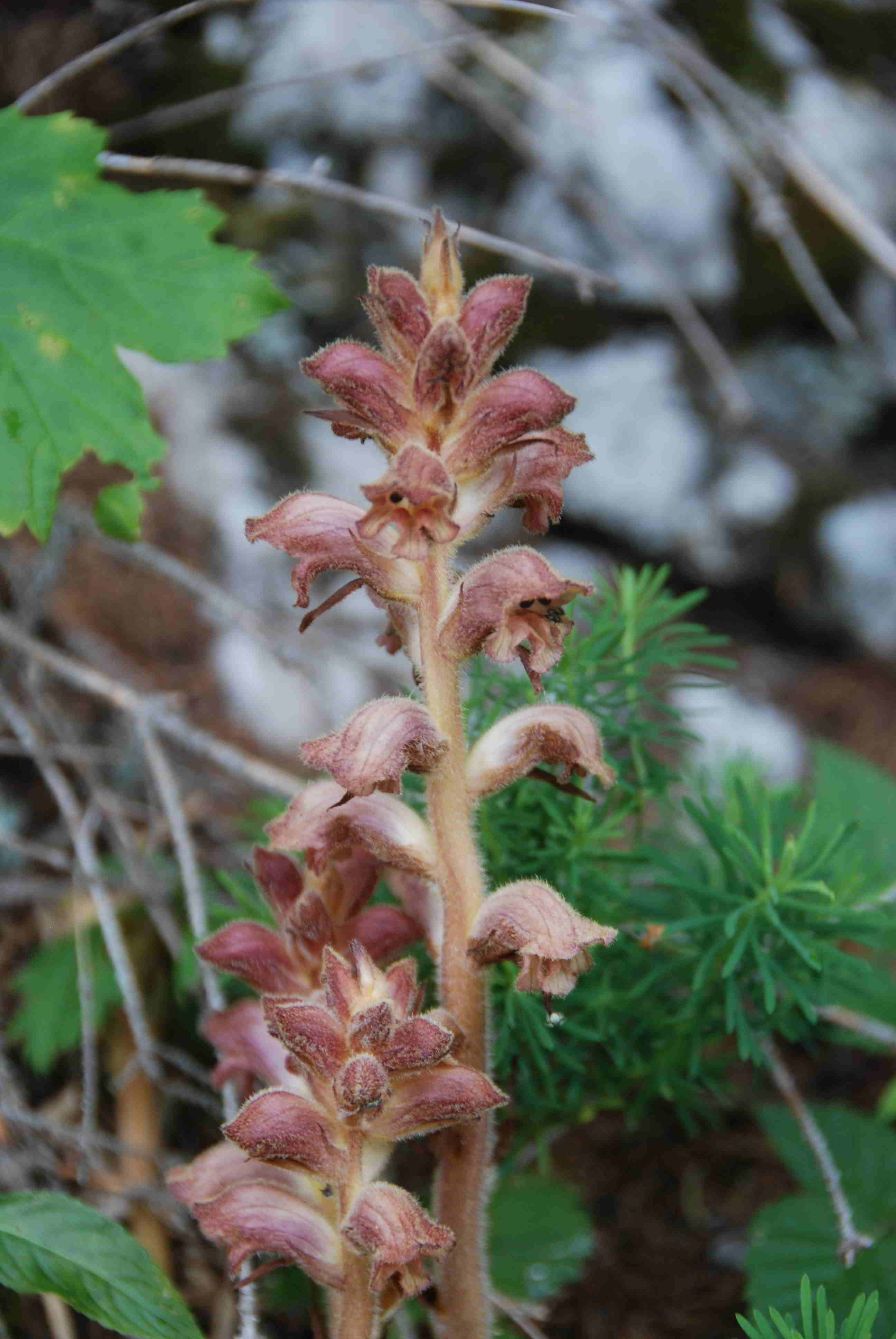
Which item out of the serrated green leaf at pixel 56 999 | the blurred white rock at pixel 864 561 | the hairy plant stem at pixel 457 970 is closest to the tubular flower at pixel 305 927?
the hairy plant stem at pixel 457 970

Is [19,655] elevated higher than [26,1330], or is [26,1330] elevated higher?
[19,655]

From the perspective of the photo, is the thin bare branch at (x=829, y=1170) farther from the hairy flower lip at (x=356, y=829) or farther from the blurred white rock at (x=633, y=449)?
the blurred white rock at (x=633, y=449)

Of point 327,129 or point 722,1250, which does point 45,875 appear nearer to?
point 722,1250

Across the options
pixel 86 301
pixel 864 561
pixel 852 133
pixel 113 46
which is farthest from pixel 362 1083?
pixel 852 133

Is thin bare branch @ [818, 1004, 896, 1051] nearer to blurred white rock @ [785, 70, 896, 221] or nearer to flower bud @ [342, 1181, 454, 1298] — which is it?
flower bud @ [342, 1181, 454, 1298]

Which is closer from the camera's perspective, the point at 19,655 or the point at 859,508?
the point at 19,655

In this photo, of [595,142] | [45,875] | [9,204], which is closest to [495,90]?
[595,142]

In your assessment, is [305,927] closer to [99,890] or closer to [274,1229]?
[274,1229]
